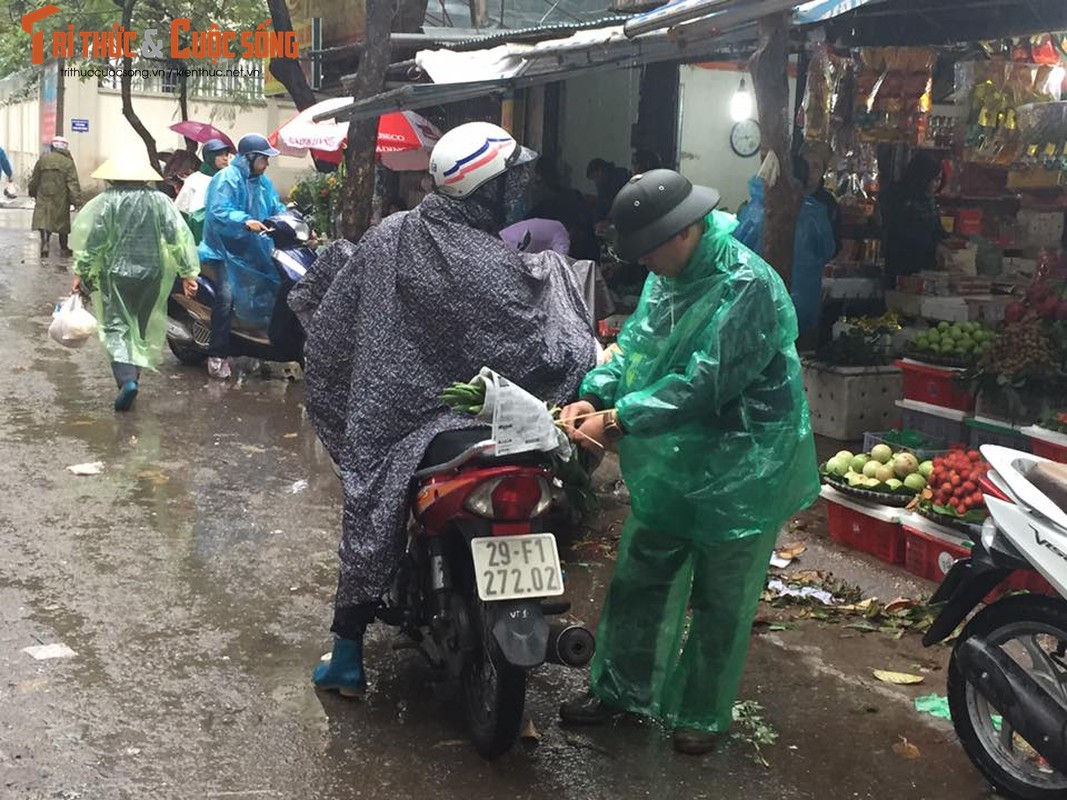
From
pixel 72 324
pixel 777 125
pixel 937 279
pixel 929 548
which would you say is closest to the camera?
pixel 929 548

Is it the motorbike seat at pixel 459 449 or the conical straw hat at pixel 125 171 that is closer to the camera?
the motorbike seat at pixel 459 449

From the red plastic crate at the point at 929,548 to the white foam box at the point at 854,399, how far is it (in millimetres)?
2644

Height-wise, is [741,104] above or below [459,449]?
above

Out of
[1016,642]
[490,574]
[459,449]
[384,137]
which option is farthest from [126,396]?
[1016,642]

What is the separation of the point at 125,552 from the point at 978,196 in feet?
26.5

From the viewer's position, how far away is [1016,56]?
9602 millimetres

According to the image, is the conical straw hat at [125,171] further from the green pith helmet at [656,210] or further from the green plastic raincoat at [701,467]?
the green pith helmet at [656,210]

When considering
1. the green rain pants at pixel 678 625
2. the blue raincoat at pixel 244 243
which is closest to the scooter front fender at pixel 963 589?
the green rain pants at pixel 678 625

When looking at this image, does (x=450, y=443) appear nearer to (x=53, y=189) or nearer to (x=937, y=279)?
(x=937, y=279)

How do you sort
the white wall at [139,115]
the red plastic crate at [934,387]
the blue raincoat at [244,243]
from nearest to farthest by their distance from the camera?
1. the red plastic crate at [934,387]
2. the blue raincoat at [244,243]
3. the white wall at [139,115]

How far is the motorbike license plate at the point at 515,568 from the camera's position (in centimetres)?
393

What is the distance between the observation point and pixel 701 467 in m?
4.11

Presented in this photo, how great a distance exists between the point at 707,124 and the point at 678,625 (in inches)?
442

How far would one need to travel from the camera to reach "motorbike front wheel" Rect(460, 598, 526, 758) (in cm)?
396
